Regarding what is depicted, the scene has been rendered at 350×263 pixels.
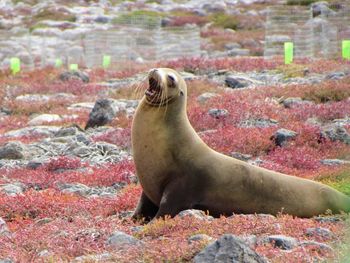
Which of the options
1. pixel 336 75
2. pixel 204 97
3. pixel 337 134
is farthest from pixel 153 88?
pixel 336 75

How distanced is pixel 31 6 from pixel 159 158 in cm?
6447

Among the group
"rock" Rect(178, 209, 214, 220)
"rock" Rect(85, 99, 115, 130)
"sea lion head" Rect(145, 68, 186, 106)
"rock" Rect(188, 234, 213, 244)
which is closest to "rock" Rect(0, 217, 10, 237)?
"rock" Rect(178, 209, 214, 220)

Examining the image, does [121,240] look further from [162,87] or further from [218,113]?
[218,113]

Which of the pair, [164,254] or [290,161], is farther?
[290,161]

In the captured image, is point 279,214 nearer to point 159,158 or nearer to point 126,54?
point 159,158

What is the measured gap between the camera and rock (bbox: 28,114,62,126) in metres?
17.6

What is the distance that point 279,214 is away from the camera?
7234mm

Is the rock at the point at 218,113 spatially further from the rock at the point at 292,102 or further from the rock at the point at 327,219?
the rock at the point at 327,219

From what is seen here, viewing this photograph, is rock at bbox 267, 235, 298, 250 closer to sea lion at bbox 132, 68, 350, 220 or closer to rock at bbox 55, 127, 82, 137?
sea lion at bbox 132, 68, 350, 220

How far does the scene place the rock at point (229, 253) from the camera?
476 centimetres

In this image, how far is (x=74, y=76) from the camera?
24797mm

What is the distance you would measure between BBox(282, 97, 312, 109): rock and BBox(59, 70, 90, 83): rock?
9.09 meters

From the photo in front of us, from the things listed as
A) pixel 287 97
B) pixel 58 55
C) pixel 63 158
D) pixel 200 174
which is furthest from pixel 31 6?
pixel 200 174

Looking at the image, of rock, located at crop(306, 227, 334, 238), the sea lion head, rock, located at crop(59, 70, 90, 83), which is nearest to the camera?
rock, located at crop(306, 227, 334, 238)
